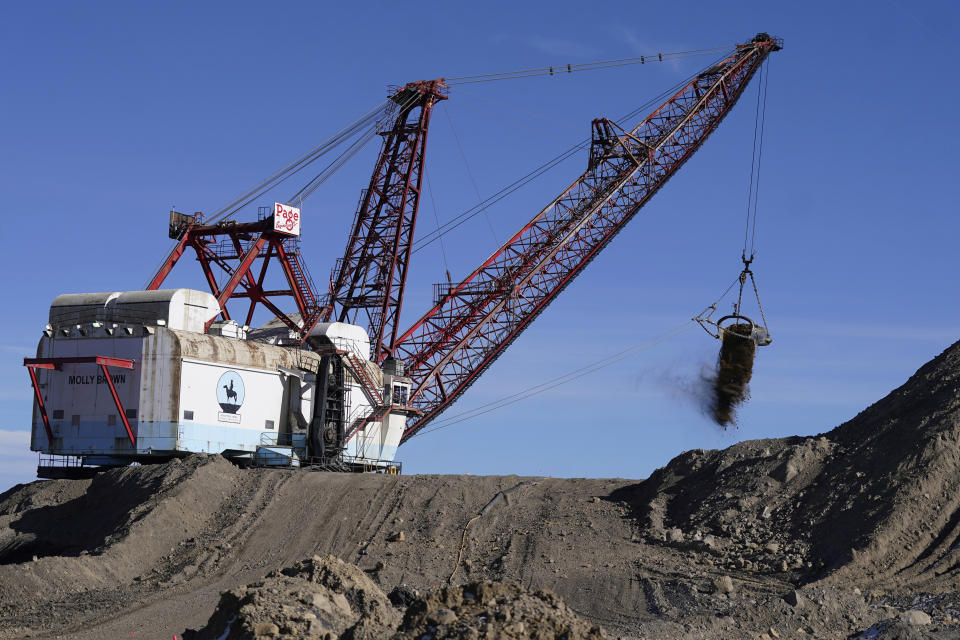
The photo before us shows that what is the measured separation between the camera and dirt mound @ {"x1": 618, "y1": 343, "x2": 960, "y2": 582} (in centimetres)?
2405

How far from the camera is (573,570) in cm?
2488

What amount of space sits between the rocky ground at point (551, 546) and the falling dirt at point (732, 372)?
14.0 ft

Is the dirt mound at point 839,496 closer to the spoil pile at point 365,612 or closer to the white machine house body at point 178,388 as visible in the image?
the spoil pile at point 365,612

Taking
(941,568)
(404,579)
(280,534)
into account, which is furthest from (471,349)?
(941,568)

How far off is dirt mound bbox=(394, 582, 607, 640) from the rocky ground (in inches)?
2.8

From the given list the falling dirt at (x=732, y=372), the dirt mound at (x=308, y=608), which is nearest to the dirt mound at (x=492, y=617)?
the dirt mound at (x=308, y=608)

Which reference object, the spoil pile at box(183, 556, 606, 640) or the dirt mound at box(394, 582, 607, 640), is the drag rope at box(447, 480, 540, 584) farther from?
the dirt mound at box(394, 582, 607, 640)

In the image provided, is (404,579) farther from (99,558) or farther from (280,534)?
(99,558)

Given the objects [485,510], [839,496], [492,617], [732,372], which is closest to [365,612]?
[492,617]

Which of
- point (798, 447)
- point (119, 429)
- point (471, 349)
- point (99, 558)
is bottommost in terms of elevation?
point (99, 558)

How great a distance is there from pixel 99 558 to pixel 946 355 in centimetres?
2306

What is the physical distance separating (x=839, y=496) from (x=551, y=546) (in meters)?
6.99

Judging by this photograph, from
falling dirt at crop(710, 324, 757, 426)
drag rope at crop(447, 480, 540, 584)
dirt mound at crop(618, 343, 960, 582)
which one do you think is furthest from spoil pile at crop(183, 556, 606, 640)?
falling dirt at crop(710, 324, 757, 426)

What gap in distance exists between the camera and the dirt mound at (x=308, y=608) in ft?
58.0
